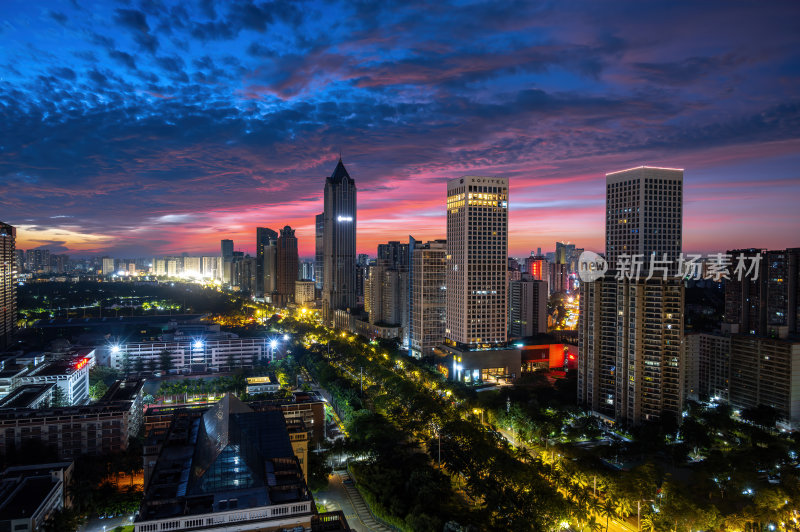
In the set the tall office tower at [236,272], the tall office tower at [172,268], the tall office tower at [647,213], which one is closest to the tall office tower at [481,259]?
the tall office tower at [647,213]

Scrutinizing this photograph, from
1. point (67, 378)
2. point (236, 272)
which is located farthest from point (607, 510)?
point (236, 272)

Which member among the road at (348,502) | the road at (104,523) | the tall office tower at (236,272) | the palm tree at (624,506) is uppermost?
the tall office tower at (236,272)

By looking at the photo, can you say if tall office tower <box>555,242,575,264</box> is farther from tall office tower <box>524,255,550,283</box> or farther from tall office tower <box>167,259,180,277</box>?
tall office tower <box>167,259,180,277</box>

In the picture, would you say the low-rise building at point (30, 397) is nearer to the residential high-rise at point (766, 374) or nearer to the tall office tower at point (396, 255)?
the tall office tower at point (396, 255)

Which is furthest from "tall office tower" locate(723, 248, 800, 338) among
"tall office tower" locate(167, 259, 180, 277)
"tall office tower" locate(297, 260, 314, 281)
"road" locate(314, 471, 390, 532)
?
"tall office tower" locate(167, 259, 180, 277)

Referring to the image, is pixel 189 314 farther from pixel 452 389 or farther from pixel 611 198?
pixel 611 198

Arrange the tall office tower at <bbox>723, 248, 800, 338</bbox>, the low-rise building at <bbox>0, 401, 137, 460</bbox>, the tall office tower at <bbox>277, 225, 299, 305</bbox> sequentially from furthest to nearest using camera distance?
the tall office tower at <bbox>277, 225, 299, 305</bbox>
the tall office tower at <bbox>723, 248, 800, 338</bbox>
the low-rise building at <bbox>0, 401, 137, 460</bbox>
